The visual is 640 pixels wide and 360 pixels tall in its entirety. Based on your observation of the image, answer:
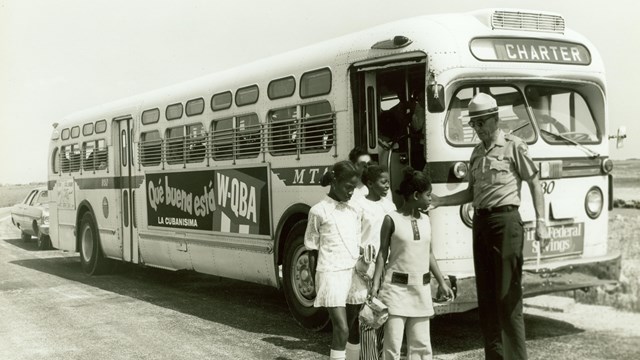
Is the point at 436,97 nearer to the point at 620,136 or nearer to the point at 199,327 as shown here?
the point at 620,136

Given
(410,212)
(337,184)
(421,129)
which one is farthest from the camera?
(421,129)

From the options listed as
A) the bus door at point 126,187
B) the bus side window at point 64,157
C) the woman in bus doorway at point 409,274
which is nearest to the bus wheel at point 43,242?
the bus side window at point 64,157

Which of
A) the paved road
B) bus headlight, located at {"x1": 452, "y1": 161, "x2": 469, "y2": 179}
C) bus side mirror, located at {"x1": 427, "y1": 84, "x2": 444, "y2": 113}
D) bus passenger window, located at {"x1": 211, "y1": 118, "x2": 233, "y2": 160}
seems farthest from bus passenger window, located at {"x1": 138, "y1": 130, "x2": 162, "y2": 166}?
bus headlight, located at {"x1": 452, "y1": 161, "x2": 469, "y2": 179}

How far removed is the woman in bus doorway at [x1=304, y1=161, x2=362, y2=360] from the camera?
225 inches

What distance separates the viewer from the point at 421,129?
736cm

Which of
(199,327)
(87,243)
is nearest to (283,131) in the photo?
(199,327)

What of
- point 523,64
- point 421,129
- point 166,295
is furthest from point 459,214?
point 166,295

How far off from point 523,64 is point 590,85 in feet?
3.33

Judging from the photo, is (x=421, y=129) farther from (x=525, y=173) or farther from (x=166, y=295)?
(x=166, y=295)

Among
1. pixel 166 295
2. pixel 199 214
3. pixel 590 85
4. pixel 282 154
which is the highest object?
pixel 590 85

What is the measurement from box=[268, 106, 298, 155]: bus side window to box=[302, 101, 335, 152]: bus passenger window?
8.5 inches

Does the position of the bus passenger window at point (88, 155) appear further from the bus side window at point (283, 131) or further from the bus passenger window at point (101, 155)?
the bus side window at point (283, 131)

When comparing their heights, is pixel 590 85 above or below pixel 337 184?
above

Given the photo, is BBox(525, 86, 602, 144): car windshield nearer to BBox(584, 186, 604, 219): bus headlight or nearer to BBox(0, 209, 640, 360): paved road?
BBox(584, 186, 604, 219): bus headlight
